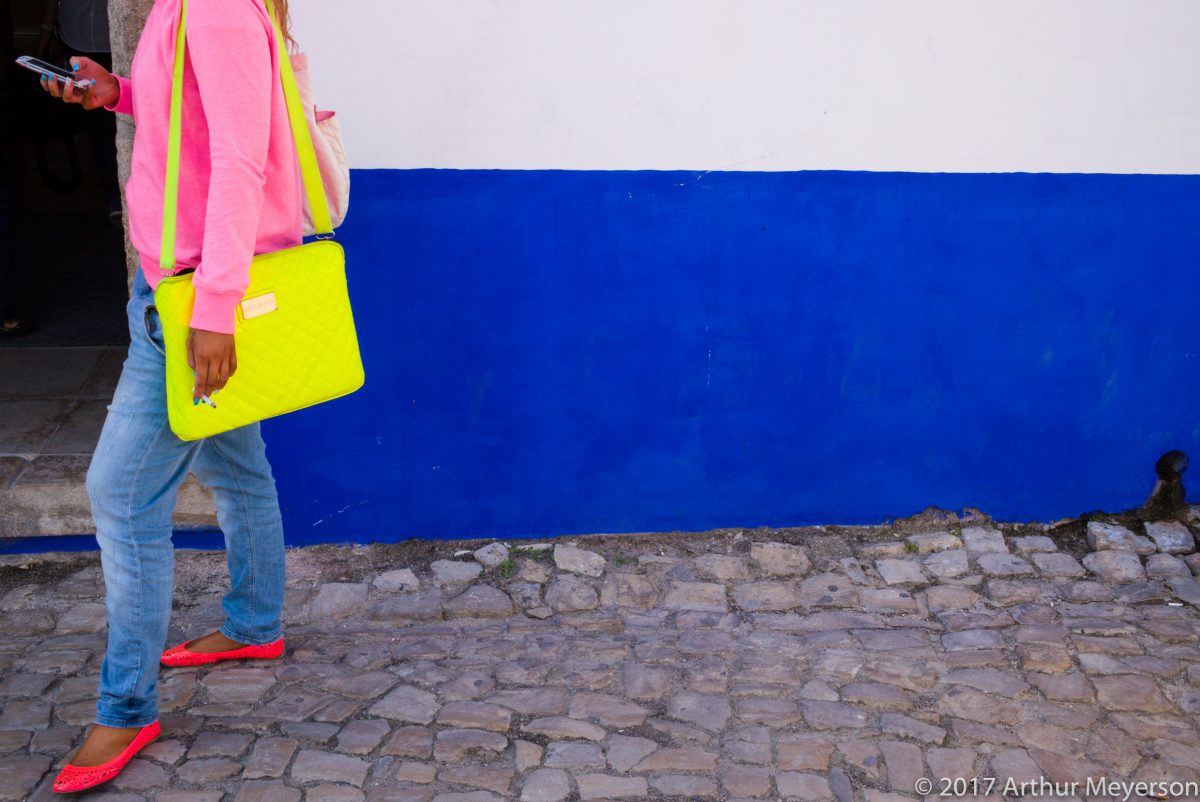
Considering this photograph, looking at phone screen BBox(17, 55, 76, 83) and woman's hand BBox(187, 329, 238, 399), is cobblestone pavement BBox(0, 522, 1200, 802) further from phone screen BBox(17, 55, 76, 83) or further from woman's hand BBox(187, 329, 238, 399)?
phone screen BBox(17, 55, 76, 83)

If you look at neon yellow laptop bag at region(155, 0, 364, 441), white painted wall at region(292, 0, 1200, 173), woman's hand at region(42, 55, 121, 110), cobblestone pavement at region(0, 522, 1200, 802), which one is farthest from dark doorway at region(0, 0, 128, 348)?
neon yellow laptop bag at region(155, 0, 364, 441)

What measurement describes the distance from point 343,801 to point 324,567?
117 cm

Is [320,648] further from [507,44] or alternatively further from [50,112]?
[50,112]

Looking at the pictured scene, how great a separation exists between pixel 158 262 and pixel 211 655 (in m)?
1.19

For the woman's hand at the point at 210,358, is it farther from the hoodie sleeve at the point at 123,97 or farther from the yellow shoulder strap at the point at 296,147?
the hoodie sleeve at the point at 123,97

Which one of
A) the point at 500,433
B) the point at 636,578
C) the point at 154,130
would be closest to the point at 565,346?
the point at 500,433

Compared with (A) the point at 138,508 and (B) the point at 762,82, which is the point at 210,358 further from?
(B) the point at 762,82

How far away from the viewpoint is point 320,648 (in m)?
3.31

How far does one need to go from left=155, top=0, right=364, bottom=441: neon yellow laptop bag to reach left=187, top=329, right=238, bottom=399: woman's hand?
4 cm

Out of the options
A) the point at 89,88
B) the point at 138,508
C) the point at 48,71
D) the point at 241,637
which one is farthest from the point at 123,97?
the point at 241,637

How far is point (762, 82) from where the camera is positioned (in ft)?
11.6

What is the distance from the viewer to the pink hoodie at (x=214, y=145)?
2393 millimetres

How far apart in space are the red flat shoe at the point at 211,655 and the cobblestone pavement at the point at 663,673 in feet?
0.11

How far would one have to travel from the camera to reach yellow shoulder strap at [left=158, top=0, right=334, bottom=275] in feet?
7.95
